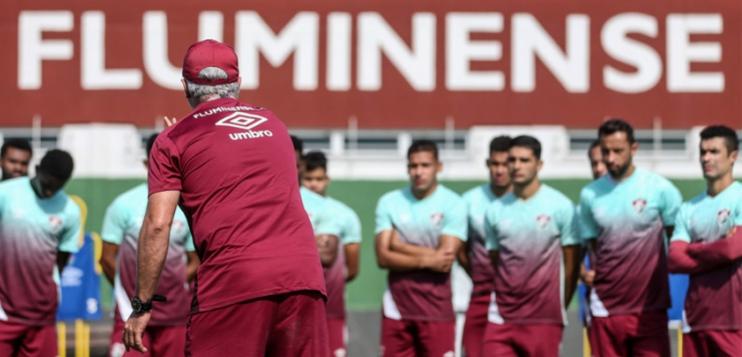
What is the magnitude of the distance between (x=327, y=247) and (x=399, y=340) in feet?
3.07

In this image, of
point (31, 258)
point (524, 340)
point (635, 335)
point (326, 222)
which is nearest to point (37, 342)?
point (31, 258)

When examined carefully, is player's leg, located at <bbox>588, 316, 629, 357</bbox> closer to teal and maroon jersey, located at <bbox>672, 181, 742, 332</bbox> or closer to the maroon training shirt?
teal and maroon jersey, located at <bbox>672, 181, 742, 332</bbox>

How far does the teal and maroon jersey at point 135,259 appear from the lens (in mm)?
10836

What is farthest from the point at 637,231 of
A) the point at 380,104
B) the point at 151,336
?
the point at 380,104

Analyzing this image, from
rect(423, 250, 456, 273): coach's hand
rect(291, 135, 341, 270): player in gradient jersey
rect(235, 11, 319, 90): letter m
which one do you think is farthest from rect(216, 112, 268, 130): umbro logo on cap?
rect(235, 11, 319, 90): letter m

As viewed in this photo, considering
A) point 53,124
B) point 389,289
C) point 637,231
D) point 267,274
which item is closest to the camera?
point 267,274

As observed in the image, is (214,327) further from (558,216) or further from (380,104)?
(380,104)

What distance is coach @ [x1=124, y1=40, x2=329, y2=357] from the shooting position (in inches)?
255

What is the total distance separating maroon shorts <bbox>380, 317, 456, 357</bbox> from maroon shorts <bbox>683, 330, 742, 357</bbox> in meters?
2.40

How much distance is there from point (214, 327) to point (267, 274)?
1.07 feet

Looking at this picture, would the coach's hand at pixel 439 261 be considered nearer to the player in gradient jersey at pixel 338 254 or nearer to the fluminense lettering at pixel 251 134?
the player in gradient jersey at pixel 338 254

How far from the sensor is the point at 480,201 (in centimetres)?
1238

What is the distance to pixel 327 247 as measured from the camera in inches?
477

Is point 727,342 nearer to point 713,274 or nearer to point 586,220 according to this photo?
point 713,274
